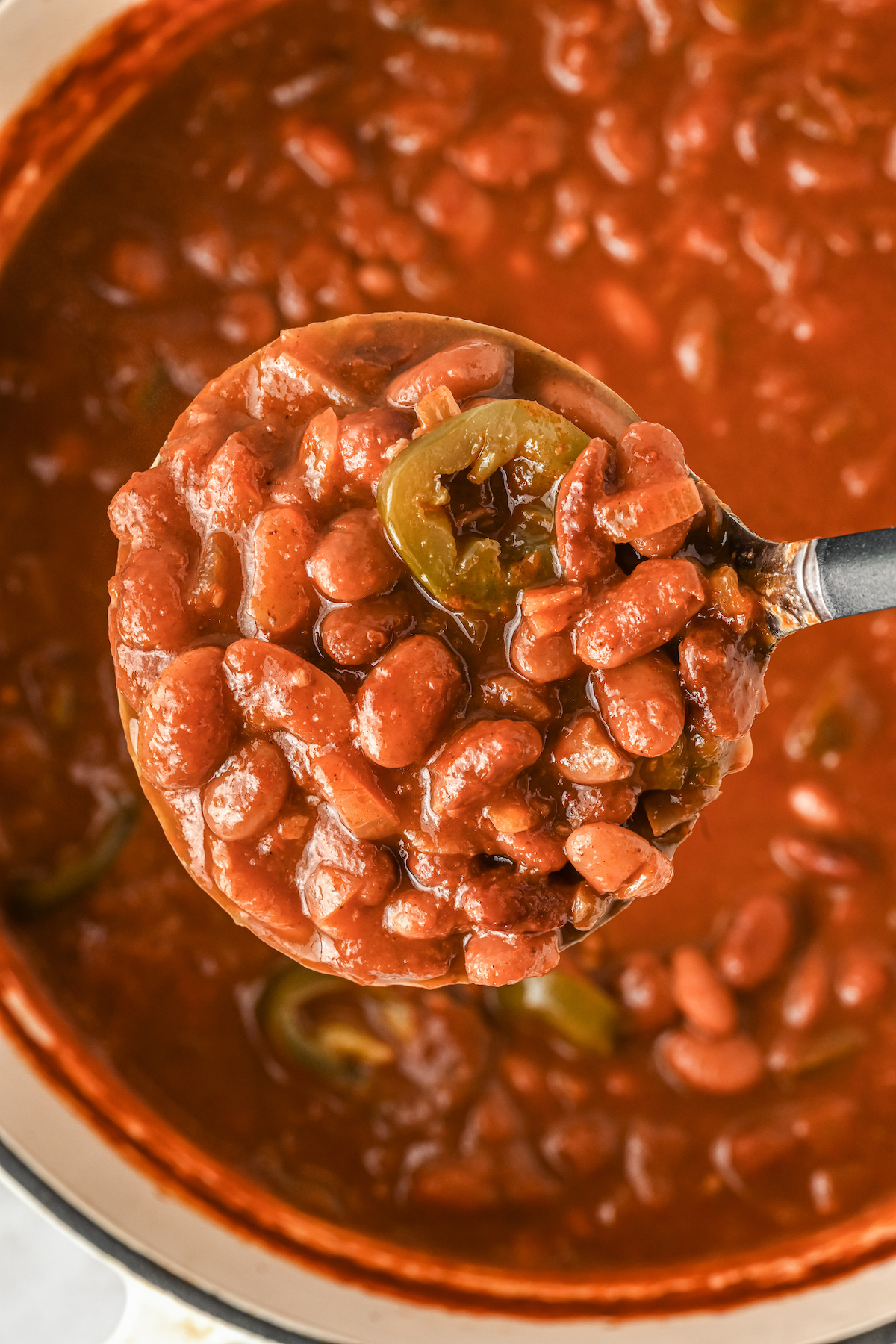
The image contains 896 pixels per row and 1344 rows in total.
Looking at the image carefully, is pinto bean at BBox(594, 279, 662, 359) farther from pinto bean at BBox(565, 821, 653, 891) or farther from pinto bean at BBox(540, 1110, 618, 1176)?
pinto bean at BBox(540, 1110, 618, 1176)

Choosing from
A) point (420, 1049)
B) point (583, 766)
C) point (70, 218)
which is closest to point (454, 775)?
point (583, 766)

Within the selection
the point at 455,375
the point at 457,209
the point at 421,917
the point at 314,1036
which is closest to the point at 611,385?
the point at 457,209

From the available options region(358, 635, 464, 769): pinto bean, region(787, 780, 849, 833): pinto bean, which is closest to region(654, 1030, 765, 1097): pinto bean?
region(787, 780, 849, 833): pinto bean

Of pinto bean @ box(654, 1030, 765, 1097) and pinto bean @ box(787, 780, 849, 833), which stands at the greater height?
pinto bean @ box(787, 780, 849, 833)

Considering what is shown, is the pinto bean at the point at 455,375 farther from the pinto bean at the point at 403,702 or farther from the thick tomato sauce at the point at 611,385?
the thick tomato sauce at the point at 611,385

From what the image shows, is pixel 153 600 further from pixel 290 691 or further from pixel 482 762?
pixel 482 762

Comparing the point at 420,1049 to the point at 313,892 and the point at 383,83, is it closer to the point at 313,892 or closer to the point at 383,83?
the point at 313,892
